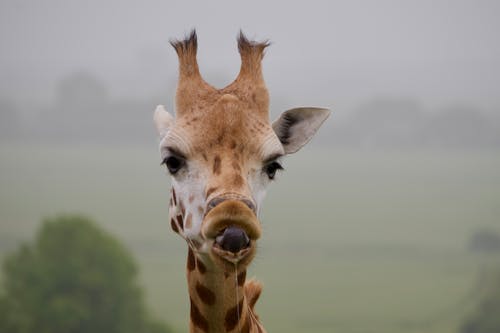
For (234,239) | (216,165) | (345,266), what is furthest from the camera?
(345,266)

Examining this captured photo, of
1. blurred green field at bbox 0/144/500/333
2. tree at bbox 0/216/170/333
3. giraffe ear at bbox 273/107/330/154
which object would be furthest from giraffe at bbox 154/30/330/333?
blurred green field at bbox 0/144/500/333

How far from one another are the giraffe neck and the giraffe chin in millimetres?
860

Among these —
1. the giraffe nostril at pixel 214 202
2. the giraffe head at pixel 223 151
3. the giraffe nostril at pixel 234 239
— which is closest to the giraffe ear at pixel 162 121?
the giraffe head at pixel 223 151

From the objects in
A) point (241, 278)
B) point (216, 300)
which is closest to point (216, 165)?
→ point (241, 278)

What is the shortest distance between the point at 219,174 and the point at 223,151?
0.32 metres

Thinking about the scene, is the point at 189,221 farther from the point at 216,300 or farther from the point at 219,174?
the point at 216,300

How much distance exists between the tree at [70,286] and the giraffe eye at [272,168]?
6690 cm

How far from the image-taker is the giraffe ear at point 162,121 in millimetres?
9744

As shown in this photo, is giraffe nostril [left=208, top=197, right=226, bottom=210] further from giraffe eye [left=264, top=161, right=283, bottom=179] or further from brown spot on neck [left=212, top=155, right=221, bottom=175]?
giraffe eye [left=264, top=161, right=283, bottom=179]

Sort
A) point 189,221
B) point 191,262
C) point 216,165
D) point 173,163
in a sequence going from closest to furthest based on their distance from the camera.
Result: point 216,165
point 189,221
point 173,163
point 191,262

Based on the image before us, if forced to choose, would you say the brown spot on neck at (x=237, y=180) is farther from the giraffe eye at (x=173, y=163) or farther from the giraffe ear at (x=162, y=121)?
the giraffe ear at (x=162, y=121)

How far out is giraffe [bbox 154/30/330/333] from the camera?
801 centimetres

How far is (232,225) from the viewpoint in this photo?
7.89m

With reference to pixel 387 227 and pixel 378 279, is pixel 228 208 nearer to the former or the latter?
pixel 378 279
